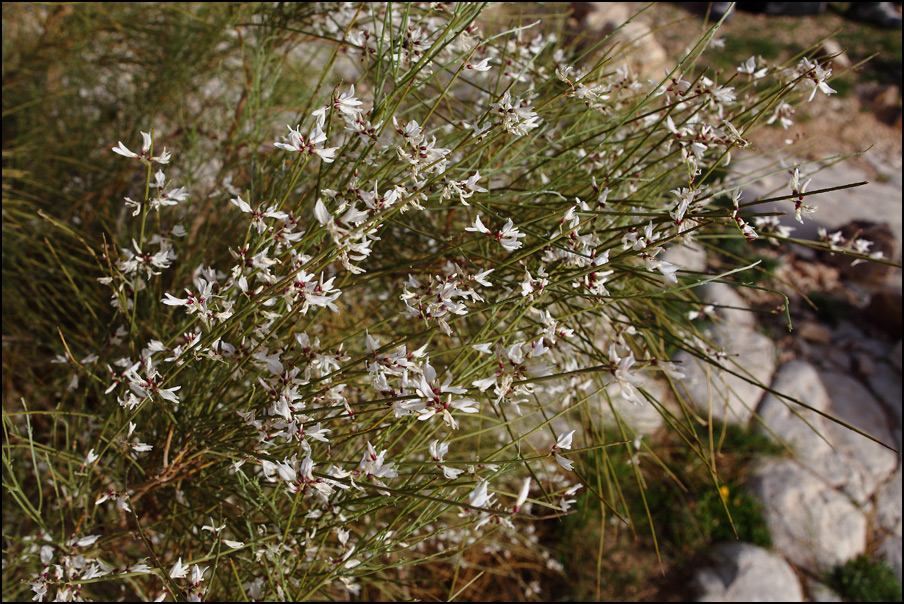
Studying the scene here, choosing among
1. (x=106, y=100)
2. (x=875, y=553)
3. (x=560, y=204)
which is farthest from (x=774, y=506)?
(x=106, y=100)

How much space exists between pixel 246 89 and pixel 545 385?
130 cm

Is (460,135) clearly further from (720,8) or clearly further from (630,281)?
(720,8)

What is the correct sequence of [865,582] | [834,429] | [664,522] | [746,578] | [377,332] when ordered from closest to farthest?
[377,332] < [746,578] < [865,582] < [664,522] < [834,429]

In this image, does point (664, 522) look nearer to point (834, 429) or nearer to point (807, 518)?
point (807, 518)

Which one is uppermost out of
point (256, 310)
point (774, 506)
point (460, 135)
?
point (460, 135)

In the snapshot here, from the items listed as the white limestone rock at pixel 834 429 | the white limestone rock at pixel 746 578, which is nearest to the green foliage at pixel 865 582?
the white limestone rock at pixel 746 578

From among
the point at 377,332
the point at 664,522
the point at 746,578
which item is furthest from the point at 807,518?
the point at 377,332

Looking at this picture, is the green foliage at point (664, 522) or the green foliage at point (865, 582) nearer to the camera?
the green foliage at point (664, 522)

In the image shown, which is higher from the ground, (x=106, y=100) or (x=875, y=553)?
(x=106, y=100)

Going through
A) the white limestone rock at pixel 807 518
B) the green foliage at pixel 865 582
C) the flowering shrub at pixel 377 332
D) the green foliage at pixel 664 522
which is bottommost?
the green foliage at pixel 865 582

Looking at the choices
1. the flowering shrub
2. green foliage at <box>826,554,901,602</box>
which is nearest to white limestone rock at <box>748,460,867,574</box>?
green foliage at <box>826,554,901,602</box>

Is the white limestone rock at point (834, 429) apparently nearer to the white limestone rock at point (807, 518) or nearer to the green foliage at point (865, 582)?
the white limestone rock at point (807, 518)

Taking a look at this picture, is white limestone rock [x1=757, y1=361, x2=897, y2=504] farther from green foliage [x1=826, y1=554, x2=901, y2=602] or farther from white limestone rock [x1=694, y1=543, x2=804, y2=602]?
white limestone rock [x1=694, y1=543, x2=804, y2=602]

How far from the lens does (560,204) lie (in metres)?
1.34
